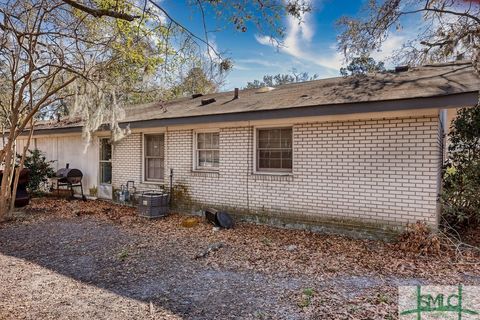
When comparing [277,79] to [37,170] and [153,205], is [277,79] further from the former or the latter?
[153,205]

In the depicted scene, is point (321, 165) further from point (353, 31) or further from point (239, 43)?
point (353, 31)

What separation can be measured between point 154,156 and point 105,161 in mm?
2343

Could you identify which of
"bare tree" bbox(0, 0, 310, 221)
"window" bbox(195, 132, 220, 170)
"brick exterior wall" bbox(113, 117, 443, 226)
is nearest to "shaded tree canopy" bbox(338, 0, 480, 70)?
"brick exterior wall" bbox(113, 117, 443, 226)

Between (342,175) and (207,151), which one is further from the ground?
(207,151)

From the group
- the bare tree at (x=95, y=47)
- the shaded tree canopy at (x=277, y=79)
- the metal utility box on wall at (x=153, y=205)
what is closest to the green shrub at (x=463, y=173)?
the bare tree at (x=95, y=47)

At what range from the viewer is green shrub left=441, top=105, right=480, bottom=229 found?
683 cm

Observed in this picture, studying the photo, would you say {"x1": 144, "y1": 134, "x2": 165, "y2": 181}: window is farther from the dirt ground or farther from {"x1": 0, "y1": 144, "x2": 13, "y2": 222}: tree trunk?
{"x1": 0, "y1": 144, "x2": 13, "y2": 222}: tree trunk

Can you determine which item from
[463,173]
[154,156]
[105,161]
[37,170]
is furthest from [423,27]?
[37,170]

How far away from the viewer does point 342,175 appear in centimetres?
688

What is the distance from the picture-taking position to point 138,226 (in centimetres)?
799

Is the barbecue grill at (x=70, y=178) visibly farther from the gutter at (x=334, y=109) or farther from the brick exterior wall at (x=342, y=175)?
the brick exterior wall at (x=342, y=175)

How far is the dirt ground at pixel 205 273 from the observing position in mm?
3732

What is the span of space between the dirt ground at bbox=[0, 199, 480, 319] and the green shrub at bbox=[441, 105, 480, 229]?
1739 millimetres

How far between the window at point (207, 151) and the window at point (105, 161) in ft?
12.5
